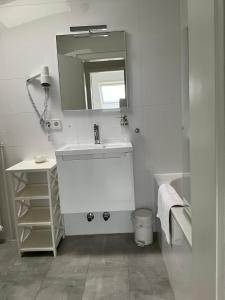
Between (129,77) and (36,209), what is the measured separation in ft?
5.15

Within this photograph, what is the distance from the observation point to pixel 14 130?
261cm

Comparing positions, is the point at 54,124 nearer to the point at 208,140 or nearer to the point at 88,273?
the point at 88,273

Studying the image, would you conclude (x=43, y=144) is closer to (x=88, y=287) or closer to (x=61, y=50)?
(x=61, y=50)

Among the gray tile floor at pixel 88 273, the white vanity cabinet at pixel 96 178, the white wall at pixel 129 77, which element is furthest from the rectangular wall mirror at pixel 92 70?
the gray tile floor at pixel 88 273

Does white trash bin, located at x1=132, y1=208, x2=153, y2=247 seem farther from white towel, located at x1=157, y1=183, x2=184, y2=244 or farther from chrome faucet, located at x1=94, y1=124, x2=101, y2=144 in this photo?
chrome faucet, located at x1=94, y1=124, x2=101, y2=144

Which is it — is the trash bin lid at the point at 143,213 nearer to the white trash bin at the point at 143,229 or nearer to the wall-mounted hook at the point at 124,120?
the white trash bin at the point at 143,229

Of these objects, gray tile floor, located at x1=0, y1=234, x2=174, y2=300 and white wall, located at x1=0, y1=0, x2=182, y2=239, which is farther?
white wall, located at x1=0, y1=0, x2=182, y2=239

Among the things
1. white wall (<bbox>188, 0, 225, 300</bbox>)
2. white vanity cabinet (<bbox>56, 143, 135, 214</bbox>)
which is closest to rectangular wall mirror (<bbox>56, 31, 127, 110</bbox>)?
white vanity cabinet (<bbox>56, 143, 135, 214</bbox>)

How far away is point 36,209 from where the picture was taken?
8.70ft

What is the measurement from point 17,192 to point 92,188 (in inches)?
27.4

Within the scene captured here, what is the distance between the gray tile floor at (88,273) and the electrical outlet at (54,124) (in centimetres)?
112

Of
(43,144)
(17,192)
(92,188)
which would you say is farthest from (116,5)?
(17,192)

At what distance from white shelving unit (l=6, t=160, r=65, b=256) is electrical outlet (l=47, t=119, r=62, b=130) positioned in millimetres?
331

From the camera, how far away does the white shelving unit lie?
2.29 meters
